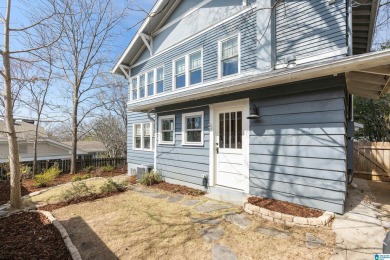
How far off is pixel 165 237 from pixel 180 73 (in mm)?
6449

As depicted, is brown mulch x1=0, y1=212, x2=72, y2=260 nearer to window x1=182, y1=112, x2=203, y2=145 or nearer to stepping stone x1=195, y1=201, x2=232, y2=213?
stepping stone x1=195, y1=201, x2=232, y2=213

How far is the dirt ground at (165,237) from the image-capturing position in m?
3.07

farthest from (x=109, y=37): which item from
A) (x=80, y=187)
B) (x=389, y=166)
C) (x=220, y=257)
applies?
(x=389, y=166)

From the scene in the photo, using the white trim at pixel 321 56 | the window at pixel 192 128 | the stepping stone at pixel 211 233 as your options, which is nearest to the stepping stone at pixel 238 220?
the stepping stone at pixel 211 233

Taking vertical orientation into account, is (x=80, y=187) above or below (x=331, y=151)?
below

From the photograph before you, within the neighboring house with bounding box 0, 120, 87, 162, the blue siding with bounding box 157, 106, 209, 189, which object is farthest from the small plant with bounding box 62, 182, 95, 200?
the neighboring house with bounding box 0, 120, 87, 162

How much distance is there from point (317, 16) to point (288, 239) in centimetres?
504

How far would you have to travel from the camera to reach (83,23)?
44.4 ft

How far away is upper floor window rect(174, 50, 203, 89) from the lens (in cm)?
775

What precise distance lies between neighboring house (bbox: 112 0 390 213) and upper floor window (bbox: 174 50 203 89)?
4 cm

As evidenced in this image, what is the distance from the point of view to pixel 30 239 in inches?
144

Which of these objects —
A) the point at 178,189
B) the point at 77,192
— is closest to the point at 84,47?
the point at 77,192

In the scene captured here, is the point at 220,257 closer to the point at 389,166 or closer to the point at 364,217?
the point at 364,217

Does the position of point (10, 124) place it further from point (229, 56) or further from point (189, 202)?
point (229, 56)
